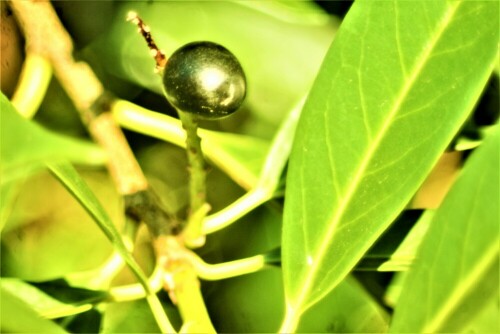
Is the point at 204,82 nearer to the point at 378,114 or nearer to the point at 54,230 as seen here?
the point at 378,114

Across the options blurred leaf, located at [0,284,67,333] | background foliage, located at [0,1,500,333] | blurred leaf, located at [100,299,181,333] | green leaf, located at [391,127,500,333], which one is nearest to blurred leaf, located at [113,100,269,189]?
background foliage, located at [0,1,500,333]

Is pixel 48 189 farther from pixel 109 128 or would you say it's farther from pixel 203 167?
→ pixel 203 167

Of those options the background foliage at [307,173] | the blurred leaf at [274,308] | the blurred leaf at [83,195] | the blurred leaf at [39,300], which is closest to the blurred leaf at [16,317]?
the background foliage at [307,173]

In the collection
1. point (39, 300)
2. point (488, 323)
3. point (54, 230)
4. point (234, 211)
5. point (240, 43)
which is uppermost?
A: point (240, 43)

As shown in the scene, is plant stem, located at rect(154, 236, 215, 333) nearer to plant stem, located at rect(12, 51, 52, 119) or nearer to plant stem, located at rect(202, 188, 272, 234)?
plant stem, located at rect(202, 188, 272, 234)

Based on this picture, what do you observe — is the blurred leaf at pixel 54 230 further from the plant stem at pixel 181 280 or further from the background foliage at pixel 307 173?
the plant stem at pixel 181 280

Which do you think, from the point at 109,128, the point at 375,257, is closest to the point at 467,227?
the point at 375,257

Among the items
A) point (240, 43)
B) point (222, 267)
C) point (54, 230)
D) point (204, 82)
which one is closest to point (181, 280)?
point (222, 267)
